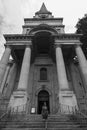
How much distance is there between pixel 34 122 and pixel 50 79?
1210cm

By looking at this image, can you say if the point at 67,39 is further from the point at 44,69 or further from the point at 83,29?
the point at 44,69

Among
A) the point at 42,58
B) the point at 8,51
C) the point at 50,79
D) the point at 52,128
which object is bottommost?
the point at 52,128

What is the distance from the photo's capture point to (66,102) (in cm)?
1223

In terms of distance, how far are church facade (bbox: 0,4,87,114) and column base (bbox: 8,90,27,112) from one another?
118 mm

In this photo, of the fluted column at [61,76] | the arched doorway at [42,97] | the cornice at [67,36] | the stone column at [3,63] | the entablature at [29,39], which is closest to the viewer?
the fluted column at [61,76]

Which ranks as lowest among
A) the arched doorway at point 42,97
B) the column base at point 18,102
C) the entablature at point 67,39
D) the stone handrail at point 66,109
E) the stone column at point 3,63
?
the stone handrail at point 66,109

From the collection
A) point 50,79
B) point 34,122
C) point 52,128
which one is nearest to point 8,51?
point 50,79

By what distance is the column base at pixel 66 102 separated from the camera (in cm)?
1155

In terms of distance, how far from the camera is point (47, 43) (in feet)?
70.5

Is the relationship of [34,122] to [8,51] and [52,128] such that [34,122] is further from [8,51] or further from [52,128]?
[8,51]

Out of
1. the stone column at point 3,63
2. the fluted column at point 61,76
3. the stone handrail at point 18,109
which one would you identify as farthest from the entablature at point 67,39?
the stone handrail at point 18,109

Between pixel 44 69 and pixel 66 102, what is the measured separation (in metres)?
9.98

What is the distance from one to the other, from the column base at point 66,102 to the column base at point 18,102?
12.8 ft

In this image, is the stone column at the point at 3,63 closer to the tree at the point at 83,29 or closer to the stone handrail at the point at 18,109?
the stone handrail at the point at 18,109
